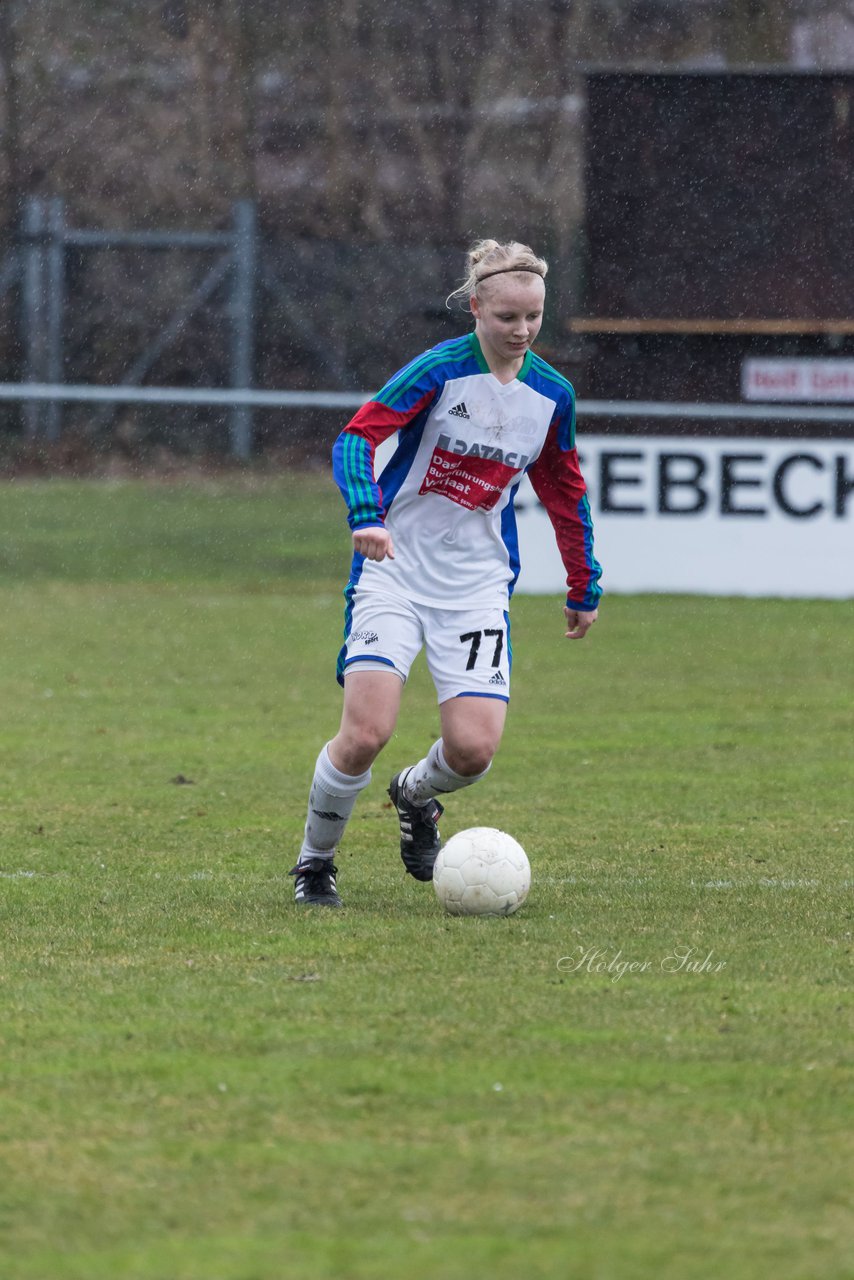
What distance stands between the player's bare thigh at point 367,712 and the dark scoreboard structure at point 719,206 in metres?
13.8

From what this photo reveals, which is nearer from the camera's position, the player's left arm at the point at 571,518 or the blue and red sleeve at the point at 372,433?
the blue and red sleeve at the point at 372,433

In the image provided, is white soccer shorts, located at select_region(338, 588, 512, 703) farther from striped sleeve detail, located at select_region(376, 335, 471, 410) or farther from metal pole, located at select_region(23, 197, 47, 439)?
metal pole, located at select_region(23, 197, 47, 439)

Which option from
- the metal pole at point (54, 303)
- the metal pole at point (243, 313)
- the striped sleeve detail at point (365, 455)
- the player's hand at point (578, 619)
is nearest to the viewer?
the striped sleeve detail at point (365, 455)

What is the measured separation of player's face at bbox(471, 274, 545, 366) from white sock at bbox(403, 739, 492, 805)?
3.62ft

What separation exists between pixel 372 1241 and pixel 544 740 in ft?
21.0

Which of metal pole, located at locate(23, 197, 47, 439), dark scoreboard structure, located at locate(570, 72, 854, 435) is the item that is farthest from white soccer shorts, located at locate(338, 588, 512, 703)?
metal pole, located at locate(23, 197, 47, 439)

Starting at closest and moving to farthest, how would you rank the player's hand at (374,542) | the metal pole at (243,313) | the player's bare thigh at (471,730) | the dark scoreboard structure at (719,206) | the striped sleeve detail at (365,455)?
the player's hand at (374,542), the striped sleeve detail at (365,455), the player's bare thigh at (471,730), the dark scoreboard structure at (719,206), the metal pole at (243,313)

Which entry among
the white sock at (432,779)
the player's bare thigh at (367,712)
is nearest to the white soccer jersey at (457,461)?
the player's bare thigh at (367,712)

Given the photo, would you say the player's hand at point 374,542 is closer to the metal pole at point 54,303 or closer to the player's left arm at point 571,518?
the player's left arm at point 571,518

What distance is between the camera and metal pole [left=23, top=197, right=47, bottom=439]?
2536 centimetres

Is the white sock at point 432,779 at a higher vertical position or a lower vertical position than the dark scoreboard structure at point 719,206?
lower

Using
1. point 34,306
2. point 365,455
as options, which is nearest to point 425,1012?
point 365,455

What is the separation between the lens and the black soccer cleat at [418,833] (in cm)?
583

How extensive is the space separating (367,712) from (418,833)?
66 centimetres
